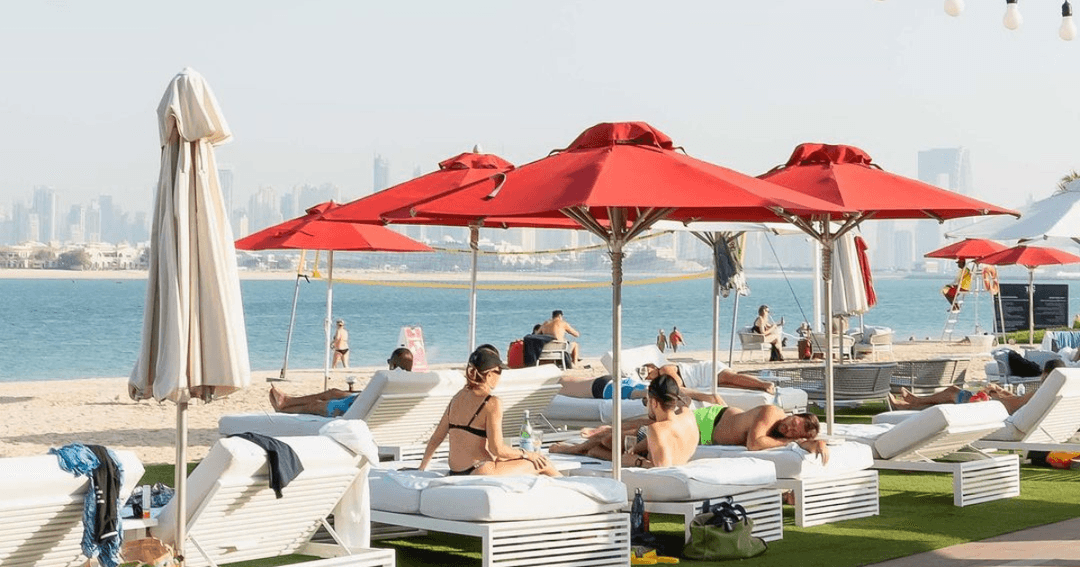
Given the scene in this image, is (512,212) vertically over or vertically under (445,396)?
over

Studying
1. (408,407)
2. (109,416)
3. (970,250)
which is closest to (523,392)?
(408,407)

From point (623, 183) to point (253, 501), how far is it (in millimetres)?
2280

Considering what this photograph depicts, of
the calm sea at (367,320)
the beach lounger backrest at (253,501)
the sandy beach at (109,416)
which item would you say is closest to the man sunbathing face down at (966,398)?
the sandy beach at (109,416)

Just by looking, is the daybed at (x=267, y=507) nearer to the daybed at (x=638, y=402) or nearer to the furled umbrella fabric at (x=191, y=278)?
the furled umbrella fabric at (x=191, y=278)

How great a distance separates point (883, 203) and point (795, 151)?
113cm

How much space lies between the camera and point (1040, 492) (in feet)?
29.9

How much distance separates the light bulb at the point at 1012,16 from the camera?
12.3m

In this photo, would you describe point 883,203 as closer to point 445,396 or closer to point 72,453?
point 445,396

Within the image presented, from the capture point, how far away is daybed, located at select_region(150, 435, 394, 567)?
546 cm

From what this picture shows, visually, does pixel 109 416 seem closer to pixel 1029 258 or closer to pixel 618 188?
pixel 618 188

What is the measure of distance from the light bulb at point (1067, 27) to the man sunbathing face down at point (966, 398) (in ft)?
9.69

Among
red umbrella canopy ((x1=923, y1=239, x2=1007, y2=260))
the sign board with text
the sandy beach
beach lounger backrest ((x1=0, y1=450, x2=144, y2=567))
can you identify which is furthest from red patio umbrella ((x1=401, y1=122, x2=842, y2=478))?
the sign board with text

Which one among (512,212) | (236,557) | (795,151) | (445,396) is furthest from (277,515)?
(795,151)

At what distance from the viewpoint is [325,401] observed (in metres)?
10.9
